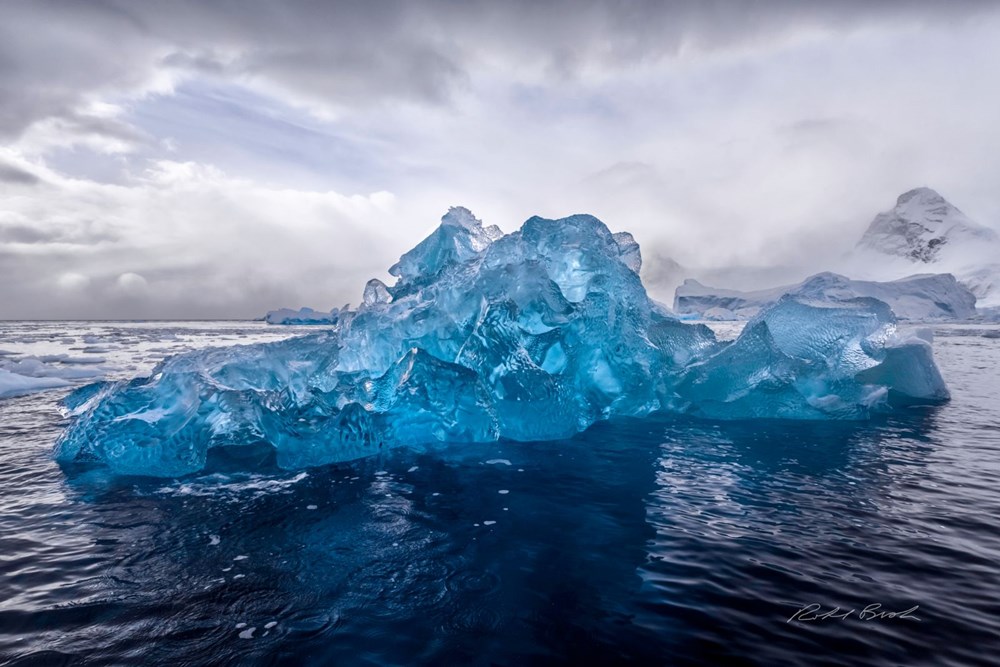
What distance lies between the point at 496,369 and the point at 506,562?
5606mm

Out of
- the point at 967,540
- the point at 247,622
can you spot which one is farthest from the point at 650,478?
the point at 247,622

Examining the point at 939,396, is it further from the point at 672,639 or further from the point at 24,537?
the point at 24,537

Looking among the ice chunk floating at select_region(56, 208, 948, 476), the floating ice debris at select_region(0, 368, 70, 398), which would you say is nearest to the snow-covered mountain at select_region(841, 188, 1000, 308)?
the ice chunk floating at select_region(56, 208, 948, 476)

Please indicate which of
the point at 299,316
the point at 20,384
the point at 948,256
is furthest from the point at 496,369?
the point at 948,256

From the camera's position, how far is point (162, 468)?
771 cm

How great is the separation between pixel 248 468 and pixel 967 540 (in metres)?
9.27

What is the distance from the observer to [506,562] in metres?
4.66

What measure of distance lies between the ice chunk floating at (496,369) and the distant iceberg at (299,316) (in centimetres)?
6434

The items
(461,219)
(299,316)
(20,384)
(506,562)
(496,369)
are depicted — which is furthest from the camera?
(299,316)

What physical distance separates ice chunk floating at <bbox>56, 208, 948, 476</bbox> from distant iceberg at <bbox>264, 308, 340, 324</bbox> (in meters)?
64.3

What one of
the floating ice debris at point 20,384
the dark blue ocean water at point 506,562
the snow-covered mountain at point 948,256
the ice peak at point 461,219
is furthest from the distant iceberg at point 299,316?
the snow-covered mountain at point 948,256

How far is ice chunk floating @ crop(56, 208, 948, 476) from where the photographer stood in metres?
8.11

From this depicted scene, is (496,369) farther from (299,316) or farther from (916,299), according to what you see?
(916,299)

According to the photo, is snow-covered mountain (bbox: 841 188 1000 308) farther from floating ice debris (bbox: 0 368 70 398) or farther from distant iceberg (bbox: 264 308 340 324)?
floating ice debris (bbox: 0 368 70 398)
